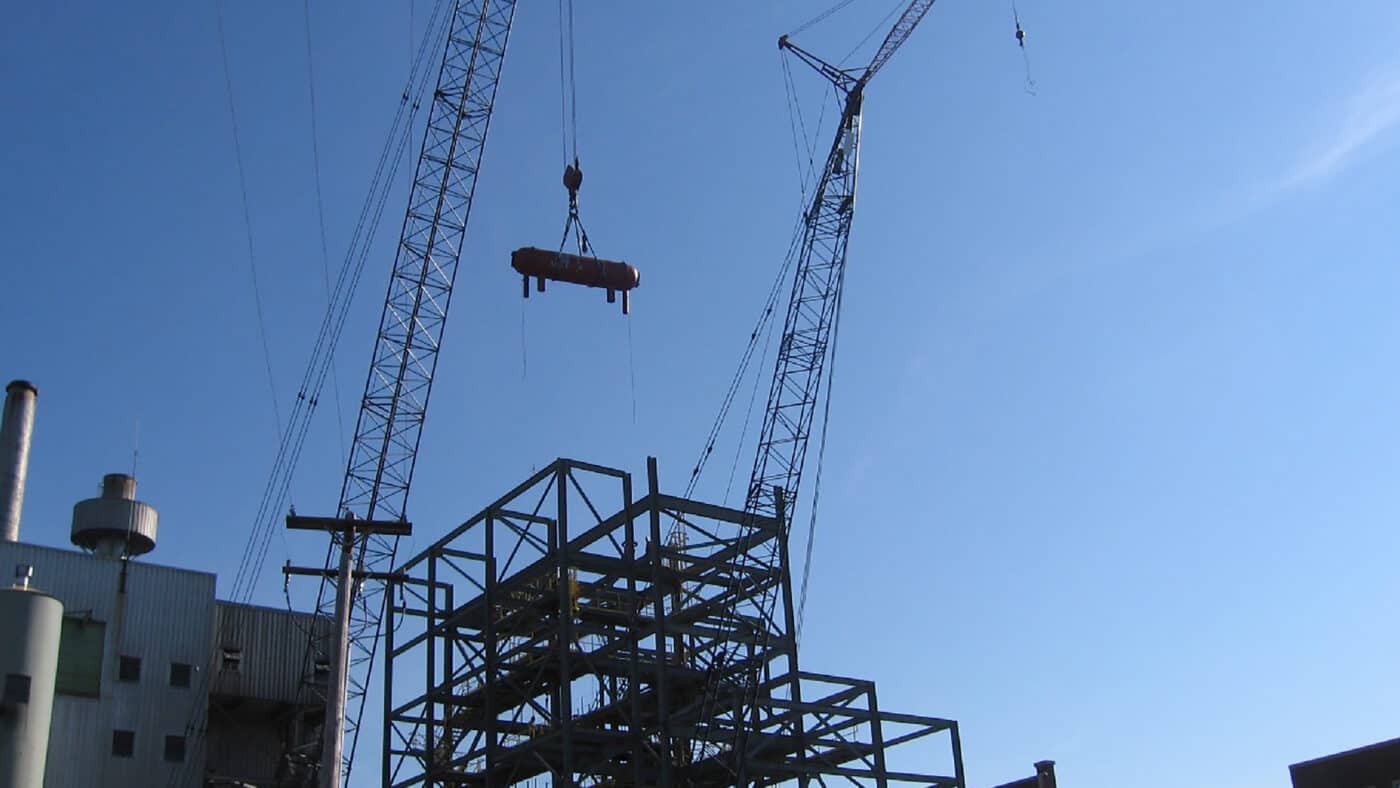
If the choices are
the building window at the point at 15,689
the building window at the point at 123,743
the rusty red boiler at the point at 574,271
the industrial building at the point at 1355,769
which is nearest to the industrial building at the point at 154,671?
the building window at the point at 123,743

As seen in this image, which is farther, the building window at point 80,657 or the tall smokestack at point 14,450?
the tall smokestack at point 14,450

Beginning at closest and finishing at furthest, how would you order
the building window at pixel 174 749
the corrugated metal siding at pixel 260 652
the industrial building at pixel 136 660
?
the industrial building at pixel 136 660 → the building window at pixel 174 749 → the corrugated metal siding at pixel 260 652

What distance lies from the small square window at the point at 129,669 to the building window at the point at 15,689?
947 centimetres

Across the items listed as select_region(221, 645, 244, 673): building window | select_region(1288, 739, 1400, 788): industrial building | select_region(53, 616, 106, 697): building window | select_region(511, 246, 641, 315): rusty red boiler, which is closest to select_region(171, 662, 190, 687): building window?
select_region(221, 645, 244, 673): building window

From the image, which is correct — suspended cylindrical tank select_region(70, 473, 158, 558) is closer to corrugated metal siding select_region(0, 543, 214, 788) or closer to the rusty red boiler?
corrugated metal siding select_region(0, 543, 214, 788)

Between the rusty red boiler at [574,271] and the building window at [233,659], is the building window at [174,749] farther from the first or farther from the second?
the rusty red boiler at [574,271]

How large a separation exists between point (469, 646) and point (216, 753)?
1600cm

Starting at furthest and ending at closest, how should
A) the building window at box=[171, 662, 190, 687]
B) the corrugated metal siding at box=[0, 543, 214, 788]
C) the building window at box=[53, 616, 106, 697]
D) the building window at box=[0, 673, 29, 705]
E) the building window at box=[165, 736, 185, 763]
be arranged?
the building window at box=[171, 662, 190, 687]
the building window at box=[165, 736, 185, 763]
the building window at box=[53, 616, 106, 697]
the corrugated metal siding at box=[0, 543, 214, 788]
the building window at box=[0, 673, 29, 705]

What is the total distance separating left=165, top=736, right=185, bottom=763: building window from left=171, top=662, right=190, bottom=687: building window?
99.6 inches

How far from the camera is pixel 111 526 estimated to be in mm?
72188

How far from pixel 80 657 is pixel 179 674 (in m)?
4.88

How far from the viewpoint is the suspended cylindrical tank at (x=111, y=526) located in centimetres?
7225

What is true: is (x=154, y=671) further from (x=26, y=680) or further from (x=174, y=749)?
(x=26, y=680)

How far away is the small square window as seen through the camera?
220 feet
